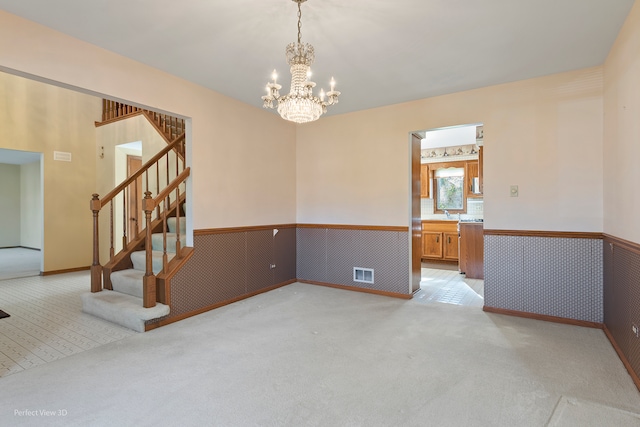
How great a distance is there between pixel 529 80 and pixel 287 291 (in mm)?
3947

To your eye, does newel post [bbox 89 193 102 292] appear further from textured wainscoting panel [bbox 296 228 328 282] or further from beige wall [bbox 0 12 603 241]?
textured wainscoting panel [bbox 296 228 328 282]

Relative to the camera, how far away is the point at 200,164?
12.4 feet

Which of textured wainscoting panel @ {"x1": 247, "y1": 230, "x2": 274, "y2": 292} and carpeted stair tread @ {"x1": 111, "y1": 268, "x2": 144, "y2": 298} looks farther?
textured wainscoting panel @ {"x1": 247, "y1": 230, "x2": 274, "y2": 292}

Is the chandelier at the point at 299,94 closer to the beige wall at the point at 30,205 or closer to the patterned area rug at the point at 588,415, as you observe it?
the patterned area rug at the point at 588,415

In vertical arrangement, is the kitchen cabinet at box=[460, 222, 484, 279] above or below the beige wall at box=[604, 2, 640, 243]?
below

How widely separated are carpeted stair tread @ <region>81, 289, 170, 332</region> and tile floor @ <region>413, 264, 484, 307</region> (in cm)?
314

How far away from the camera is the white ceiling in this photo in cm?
229

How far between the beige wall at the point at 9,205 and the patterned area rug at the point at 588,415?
13124mm

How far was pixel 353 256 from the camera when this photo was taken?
480 cm

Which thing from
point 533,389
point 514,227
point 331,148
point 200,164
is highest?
point 331,148

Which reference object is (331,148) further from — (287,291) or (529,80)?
(529,80)

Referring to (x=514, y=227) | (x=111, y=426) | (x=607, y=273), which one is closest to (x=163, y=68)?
(x=111, y=426)

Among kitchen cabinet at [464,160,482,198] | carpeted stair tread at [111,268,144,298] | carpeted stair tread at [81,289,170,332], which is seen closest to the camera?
carpeted stair tread at [81,289,170,332]

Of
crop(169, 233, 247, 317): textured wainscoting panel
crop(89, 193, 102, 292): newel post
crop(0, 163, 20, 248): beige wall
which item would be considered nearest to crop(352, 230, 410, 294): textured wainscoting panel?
crop(169, 233, 247, 317): textured wainscoting panel
